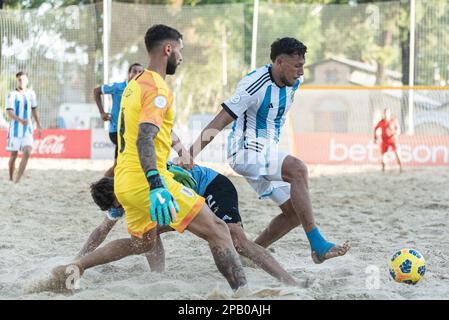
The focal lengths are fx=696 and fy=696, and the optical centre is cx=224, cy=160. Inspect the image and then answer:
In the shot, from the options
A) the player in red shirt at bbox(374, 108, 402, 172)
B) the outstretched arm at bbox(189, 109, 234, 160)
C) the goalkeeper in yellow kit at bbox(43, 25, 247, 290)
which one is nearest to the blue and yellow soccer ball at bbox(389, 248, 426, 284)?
the goalkeeper in yellow kit at bbox(43, 25, 247, 290)

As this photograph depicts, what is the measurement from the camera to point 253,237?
6.71 m

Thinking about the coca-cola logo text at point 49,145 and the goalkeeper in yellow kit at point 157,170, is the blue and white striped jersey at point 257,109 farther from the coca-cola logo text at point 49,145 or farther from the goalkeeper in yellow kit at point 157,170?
the coca-cola logo text at point 49,145

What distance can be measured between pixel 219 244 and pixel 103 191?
987mm

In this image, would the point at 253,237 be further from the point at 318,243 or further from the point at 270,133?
the point at 318,243

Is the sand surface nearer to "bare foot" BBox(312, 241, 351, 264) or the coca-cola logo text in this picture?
"bare foot" BBox(312, 241, 351, 264)

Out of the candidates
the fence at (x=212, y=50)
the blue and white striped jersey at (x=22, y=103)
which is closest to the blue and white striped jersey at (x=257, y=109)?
the blue and white striped jersey at (x=22, y=103)

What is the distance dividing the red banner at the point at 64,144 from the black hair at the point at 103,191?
580 inches

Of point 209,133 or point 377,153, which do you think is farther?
point 377,153

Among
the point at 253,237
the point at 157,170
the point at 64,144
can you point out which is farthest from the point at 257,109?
the point at 64,144

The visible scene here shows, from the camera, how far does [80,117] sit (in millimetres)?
18844

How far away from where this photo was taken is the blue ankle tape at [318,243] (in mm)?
4602

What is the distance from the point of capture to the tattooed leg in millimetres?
3854

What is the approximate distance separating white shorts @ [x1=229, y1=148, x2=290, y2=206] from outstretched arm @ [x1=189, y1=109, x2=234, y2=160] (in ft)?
0.95

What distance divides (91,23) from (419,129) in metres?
9.01
